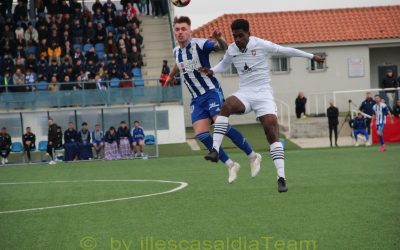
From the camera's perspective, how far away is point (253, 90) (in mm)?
12773

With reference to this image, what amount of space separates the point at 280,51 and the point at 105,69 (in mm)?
24256

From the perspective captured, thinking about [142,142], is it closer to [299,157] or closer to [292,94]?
[299,157]

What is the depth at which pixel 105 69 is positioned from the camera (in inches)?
1428

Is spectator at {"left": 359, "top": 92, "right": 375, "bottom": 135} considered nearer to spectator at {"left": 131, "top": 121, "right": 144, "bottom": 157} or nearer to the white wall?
spectator at {"left": 131, "top": 121, "right": 144, "bottom": 157}

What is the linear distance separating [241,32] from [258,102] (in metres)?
1.04

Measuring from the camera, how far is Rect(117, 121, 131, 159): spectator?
32.1m

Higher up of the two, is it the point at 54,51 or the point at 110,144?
the point at 54,51

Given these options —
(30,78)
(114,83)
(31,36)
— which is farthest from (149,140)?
(31,36)

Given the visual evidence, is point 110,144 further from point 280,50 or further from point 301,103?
point 280,50

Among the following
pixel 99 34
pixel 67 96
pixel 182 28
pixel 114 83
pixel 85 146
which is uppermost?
pixel 99 34

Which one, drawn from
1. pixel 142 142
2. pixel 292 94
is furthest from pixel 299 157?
pixel 292 94

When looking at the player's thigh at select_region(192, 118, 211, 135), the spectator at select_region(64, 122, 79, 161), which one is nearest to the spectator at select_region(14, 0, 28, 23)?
the spectator at select_region(64, 122, 79, 161)

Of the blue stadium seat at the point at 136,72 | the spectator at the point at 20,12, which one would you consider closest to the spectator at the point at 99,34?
the blue stadium seat at the point at 136,72

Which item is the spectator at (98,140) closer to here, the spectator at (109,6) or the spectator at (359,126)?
the spectator at (109,6)
